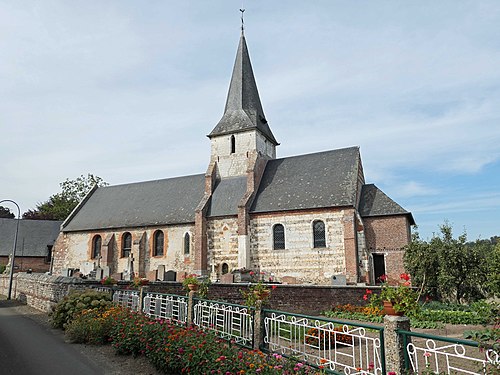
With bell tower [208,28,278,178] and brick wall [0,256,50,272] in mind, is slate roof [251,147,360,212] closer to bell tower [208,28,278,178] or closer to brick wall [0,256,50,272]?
bell tower [208,28,278,178]

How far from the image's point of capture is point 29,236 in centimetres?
4447

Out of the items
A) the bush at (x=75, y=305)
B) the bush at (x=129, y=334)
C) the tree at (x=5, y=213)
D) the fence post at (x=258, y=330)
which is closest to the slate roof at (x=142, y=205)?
the bush at (x=75, y=305)

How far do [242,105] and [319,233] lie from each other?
13.8m

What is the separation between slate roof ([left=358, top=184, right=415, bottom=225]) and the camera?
24345 millimetres

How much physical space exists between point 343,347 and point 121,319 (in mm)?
5929

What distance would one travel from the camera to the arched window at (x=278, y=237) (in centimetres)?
2641

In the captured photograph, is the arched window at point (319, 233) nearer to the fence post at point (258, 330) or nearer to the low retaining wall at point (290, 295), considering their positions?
the low retaining wall at point (290, 295)

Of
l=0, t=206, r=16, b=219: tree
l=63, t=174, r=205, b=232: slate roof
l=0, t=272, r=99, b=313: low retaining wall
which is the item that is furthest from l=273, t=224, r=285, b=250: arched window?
l=0, t=206, r=16, b=219: tree

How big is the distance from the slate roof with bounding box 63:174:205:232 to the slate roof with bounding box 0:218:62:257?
9.95 meters

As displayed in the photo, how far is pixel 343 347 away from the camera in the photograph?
10.0m

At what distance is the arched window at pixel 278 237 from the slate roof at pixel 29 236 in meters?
30.2

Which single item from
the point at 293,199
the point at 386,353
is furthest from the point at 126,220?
the point at 386,353

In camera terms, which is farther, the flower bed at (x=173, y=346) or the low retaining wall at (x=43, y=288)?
the low retaining wall at (x=43, y=288)

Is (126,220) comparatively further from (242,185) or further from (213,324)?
(213,324)
